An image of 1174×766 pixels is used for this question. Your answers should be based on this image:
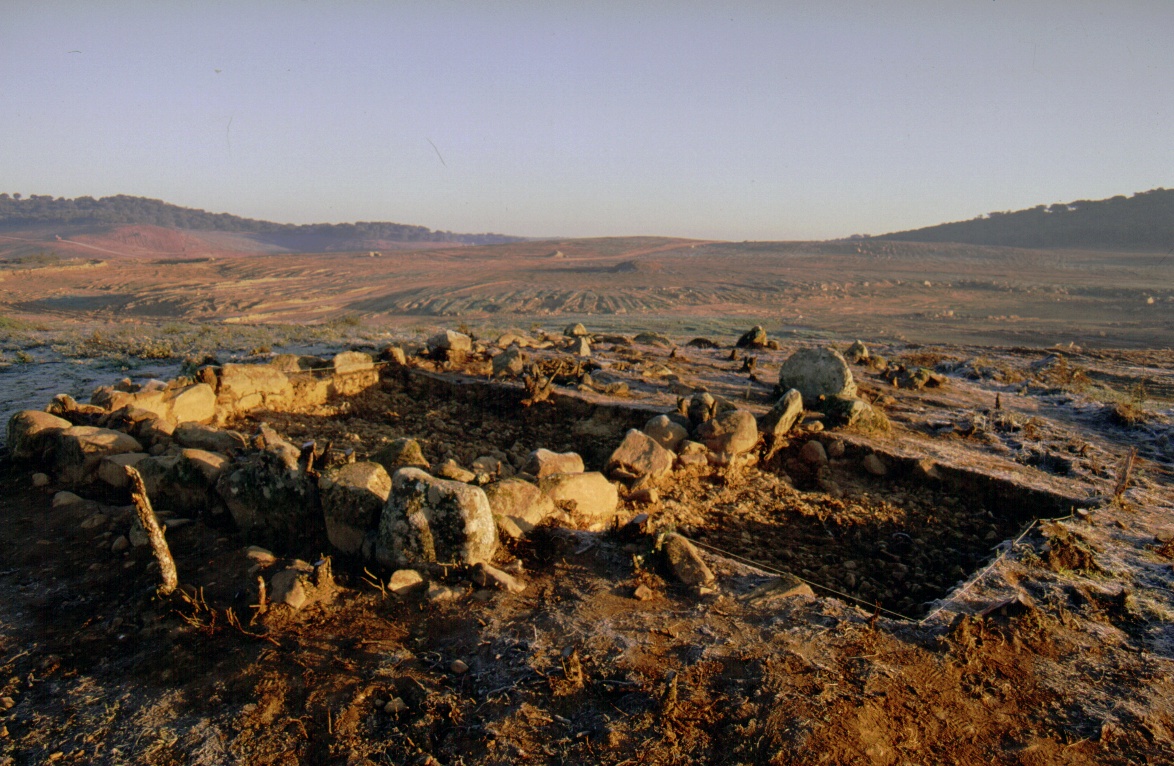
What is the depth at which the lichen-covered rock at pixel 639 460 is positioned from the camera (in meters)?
5.34

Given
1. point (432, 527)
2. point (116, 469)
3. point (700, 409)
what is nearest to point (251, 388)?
point (116, 469)

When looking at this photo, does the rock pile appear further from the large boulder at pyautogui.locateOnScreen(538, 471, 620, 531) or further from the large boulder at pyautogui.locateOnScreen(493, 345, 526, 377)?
the large boulder at pyautogui.locateOnScreen(493, 345, 526, 377)

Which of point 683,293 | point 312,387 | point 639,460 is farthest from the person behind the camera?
point 683,293

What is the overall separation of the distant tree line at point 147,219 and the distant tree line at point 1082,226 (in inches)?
2468

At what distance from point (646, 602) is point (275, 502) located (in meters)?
2.32

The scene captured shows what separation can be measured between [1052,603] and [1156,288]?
31843 mm

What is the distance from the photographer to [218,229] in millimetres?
77062

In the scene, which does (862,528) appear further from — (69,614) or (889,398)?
(69,614)

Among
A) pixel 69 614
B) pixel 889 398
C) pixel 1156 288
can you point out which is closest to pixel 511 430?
pixel 69 614

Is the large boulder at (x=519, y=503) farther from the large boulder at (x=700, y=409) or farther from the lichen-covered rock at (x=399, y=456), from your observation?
the large boulder at (x=700, y=409)

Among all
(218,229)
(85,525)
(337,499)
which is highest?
(218,229)

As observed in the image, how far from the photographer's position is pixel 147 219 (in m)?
67.9

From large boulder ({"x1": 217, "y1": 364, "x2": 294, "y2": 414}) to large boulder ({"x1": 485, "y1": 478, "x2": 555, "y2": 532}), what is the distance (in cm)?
428

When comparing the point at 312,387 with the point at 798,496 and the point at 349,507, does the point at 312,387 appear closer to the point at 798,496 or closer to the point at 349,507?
the point at 349,507
